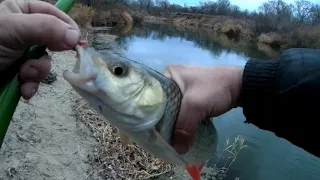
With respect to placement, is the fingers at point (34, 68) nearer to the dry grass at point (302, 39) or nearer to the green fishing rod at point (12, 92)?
the green fishing rod at point (12, 92)

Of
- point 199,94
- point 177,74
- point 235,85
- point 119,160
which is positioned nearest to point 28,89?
point 177,74

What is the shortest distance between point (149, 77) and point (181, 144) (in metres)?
0.37

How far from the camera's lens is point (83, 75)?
1.49m

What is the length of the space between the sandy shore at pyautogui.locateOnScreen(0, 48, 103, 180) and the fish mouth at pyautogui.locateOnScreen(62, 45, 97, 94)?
9.90 ft

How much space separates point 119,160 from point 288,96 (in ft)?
14.0

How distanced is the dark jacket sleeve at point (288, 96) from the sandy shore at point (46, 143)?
3222mm

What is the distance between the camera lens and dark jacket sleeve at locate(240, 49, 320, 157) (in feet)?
5.85

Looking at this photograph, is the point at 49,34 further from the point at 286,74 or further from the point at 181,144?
the point at 286,74

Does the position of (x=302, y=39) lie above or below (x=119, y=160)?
below

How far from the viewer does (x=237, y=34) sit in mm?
52750

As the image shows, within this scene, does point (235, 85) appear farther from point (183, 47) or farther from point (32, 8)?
point (183, 47)

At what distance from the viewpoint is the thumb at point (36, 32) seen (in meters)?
1.83

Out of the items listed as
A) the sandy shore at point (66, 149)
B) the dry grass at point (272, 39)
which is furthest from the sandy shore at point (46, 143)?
the dry grass at point (272, 39)


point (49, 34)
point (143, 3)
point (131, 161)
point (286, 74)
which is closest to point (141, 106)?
point (49, 34)
